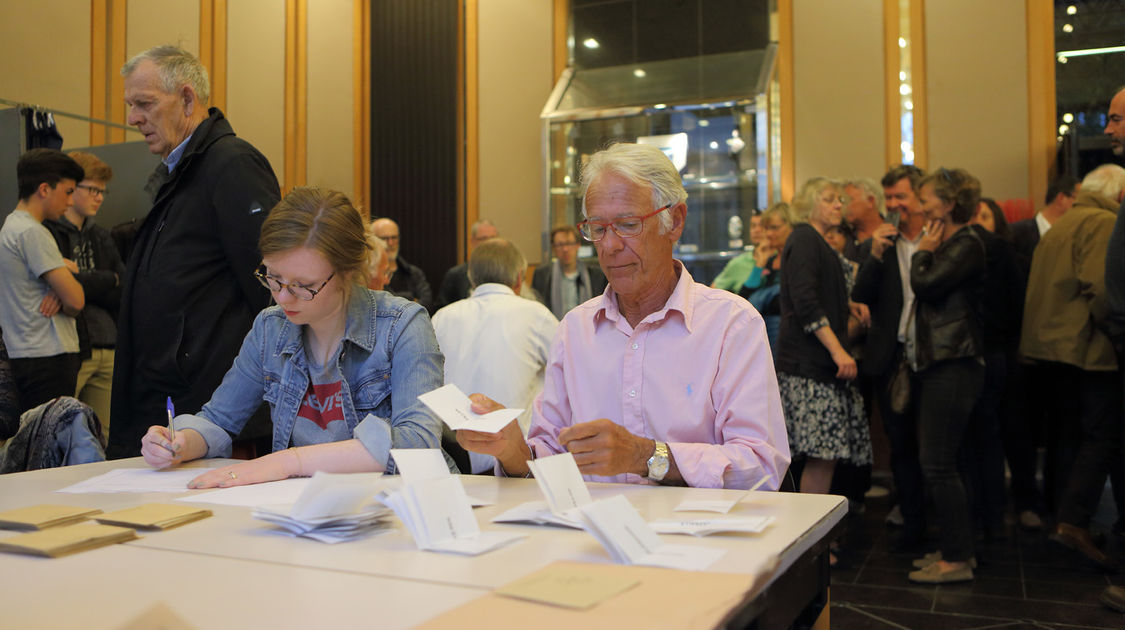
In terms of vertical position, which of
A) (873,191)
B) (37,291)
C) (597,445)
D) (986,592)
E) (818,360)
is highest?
(873,191)

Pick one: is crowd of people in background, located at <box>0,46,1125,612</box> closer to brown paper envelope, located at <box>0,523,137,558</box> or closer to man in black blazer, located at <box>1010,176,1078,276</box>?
man in black blazer, located at <box>1010,176,1078,276</box>

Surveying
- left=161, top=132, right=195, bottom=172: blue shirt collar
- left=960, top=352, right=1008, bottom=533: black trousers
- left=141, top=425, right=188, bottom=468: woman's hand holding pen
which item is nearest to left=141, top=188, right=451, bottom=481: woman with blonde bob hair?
left=141, top=425, right=188, bottom=468: woman's hand holding pen

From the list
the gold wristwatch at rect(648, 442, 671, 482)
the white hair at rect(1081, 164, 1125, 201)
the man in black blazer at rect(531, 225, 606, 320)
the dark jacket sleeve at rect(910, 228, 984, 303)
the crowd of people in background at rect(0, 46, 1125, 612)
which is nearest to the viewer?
the gold wristwatch at rect(648, 442, 671, 482)

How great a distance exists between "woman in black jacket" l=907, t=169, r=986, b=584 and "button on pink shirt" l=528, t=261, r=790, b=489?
198cm

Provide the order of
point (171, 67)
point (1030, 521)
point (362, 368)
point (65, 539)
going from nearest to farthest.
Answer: point (65, 539) → point (362, 368) → point (171, 67) → point (1030, 521)

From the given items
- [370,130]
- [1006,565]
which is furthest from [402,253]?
[1006,565]

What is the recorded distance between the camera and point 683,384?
196 centimetres

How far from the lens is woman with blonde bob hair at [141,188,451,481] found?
208 cm

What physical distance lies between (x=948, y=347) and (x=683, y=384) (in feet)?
6.92

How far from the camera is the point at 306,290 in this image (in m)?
2.08

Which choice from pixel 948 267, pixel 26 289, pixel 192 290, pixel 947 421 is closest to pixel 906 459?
pixel 947 421

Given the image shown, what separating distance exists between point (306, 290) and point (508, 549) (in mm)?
1018

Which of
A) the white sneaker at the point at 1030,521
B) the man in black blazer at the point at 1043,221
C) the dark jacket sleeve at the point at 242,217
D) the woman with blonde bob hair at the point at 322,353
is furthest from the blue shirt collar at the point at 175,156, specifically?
the white sneaker at the point at 1030,521

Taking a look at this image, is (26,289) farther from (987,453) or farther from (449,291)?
(987,453)
